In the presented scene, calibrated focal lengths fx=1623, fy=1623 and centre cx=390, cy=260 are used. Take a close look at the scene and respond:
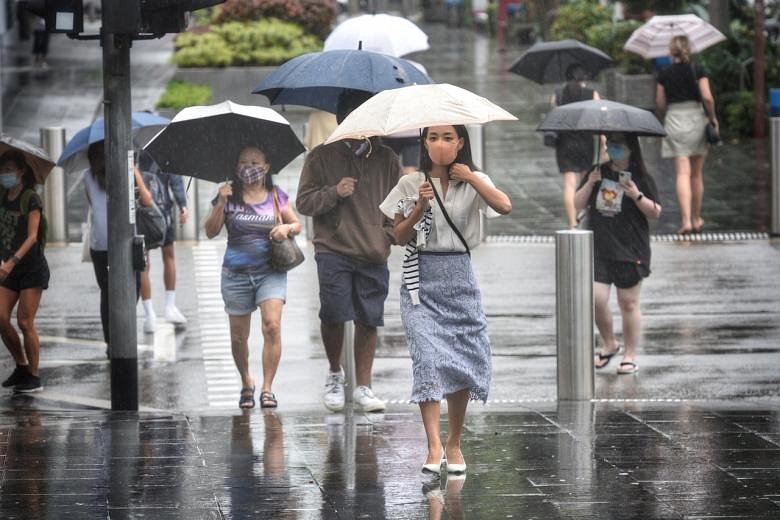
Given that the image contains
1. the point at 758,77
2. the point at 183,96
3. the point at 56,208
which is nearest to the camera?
the point at 56,208

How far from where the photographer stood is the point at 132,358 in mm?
9734

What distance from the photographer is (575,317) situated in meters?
Answer: 10.1

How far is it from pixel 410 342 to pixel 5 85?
71.3 ft

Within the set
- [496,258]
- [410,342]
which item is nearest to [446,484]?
[410,342]

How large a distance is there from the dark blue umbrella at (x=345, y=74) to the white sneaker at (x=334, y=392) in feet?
5.71

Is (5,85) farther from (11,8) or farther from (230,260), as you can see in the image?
(230,260)

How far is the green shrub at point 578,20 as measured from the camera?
101ft

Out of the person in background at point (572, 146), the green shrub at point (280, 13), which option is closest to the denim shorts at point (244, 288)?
the person in background at point (572, 146)

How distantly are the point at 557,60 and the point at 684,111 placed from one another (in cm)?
142

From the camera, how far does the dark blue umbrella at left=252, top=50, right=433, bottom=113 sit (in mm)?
9562

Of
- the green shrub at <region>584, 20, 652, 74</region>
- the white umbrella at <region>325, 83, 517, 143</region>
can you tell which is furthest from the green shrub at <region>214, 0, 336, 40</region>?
the white umbrella at <region>325, 83, 517, 143</region>

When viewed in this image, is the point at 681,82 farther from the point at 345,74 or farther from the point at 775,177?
the point at 345,74

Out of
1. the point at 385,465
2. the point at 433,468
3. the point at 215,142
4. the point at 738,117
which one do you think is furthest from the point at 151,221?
the point at 738,117

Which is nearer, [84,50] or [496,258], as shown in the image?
[496,258]
